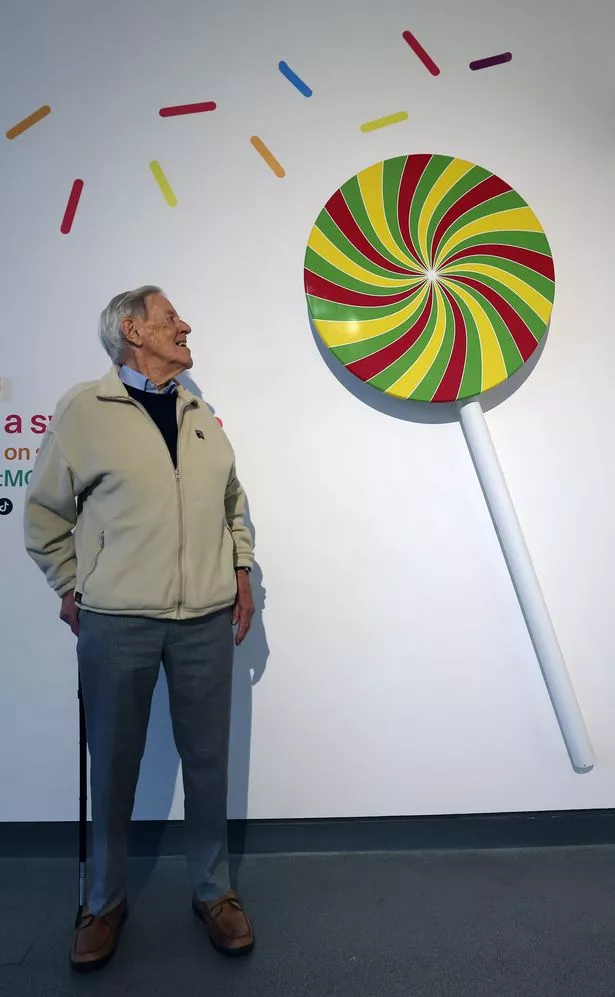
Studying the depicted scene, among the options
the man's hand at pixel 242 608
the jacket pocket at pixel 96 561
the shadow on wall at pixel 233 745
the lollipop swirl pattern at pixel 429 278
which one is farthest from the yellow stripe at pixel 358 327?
the jacket pocket at pixel 96 561

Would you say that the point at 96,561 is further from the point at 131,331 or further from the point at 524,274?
the point at 524,274

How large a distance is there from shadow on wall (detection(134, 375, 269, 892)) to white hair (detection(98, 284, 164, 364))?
0.32m

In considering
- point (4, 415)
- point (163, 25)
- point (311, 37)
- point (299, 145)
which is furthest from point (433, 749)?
point (163, 25)

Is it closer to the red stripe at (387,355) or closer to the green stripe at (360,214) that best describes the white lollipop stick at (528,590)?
the red stripe at (387,355)

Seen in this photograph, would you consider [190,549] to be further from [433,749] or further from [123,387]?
[433,749]

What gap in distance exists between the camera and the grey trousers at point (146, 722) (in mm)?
1462

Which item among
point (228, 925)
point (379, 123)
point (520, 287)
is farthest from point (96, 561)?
point (379, 123)

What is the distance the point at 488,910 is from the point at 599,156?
6.34 ft

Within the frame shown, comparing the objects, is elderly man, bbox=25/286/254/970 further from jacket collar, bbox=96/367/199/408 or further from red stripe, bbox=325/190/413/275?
red stripe, bbox=325/190/413/275

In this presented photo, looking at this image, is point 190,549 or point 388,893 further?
point 388,893

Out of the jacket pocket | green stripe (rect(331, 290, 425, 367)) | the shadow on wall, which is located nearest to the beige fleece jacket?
the jacket pocket

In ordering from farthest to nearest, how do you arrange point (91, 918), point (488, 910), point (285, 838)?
point (285, 838) < point (488, 910) < point (91, 918)

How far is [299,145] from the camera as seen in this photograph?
1.94m

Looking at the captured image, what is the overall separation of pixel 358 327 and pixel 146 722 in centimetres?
107
